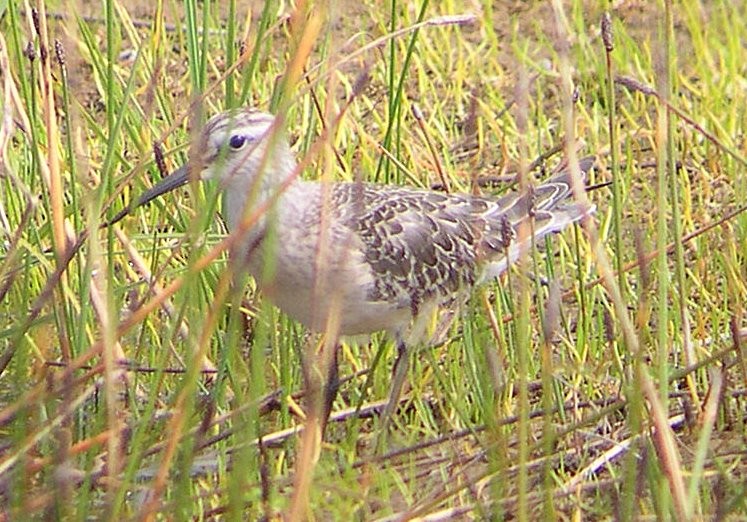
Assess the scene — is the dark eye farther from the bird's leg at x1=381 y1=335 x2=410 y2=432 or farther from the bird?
the bird's leg at x1=381 y1=335 x2=410 y2=432

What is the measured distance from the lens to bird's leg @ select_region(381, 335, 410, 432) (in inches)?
180

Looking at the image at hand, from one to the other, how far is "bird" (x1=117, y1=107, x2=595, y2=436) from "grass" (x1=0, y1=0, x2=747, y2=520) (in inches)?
4.1

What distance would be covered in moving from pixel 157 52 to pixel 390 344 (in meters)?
1.25

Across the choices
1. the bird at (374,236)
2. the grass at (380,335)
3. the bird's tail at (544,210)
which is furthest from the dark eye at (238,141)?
the bird's tail at (544,210)

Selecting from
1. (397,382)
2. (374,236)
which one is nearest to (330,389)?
(397,382)

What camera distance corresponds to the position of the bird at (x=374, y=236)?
4.49 meters

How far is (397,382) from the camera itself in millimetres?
4625

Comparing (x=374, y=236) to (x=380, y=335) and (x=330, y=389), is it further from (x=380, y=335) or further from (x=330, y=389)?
(x=330, y=389)

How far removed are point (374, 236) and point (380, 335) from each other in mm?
399

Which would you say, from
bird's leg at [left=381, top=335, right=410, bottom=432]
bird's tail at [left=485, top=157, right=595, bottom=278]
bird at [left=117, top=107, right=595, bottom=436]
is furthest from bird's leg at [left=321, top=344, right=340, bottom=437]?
bird's tail at [left=485, top=157, right=595, bottom=278]

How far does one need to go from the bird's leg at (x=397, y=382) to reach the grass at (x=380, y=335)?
0.21ft

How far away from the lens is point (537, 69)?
662 cm

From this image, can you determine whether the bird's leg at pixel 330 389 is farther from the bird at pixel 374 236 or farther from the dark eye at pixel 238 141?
the dark eye at pixel 238 141

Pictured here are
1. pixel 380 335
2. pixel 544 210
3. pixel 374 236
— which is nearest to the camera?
pixel 374 236
